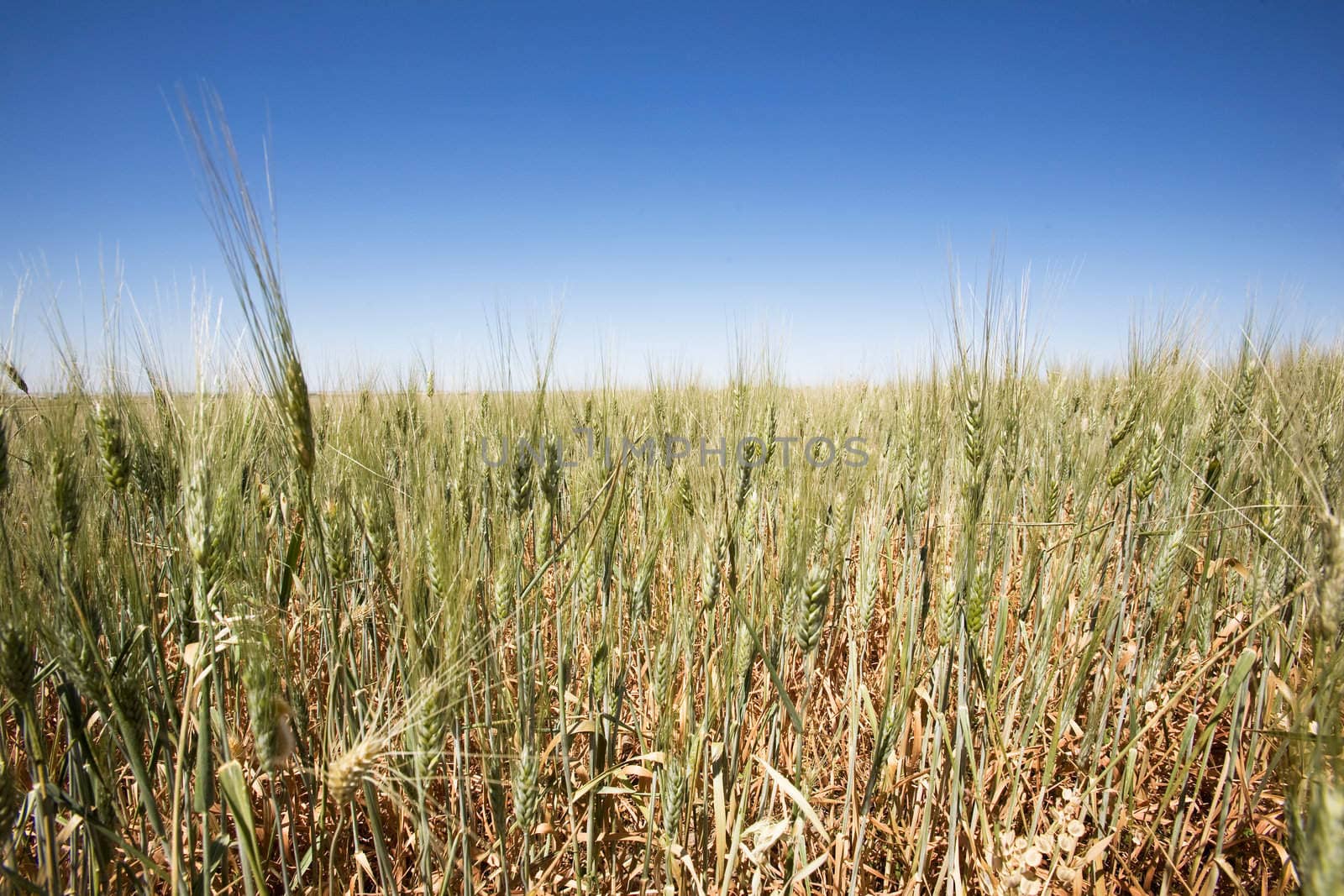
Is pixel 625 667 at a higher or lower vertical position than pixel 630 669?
higher

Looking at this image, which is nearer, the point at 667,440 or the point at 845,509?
the point at 845,509

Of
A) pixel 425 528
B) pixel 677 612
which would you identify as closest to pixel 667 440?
pixel 677 612

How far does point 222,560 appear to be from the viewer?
0.89 metres

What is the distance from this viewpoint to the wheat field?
0.86m

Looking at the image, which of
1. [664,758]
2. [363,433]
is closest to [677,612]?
[664,758]

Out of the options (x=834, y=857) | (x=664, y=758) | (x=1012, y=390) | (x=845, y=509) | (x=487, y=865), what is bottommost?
(x=487, y=865)

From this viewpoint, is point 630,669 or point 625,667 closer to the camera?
point 625,667

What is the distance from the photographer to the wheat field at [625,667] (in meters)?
0.86

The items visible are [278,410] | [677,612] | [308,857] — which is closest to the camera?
[278,410]

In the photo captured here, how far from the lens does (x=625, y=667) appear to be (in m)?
1.18

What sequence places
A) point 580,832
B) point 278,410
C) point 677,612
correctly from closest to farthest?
1. point 278,410
2. point 677,612
3. point 580,832

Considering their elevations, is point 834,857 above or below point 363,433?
below

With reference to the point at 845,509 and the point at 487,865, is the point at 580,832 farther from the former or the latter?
the point at 845,509

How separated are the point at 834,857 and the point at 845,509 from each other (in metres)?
0.83
